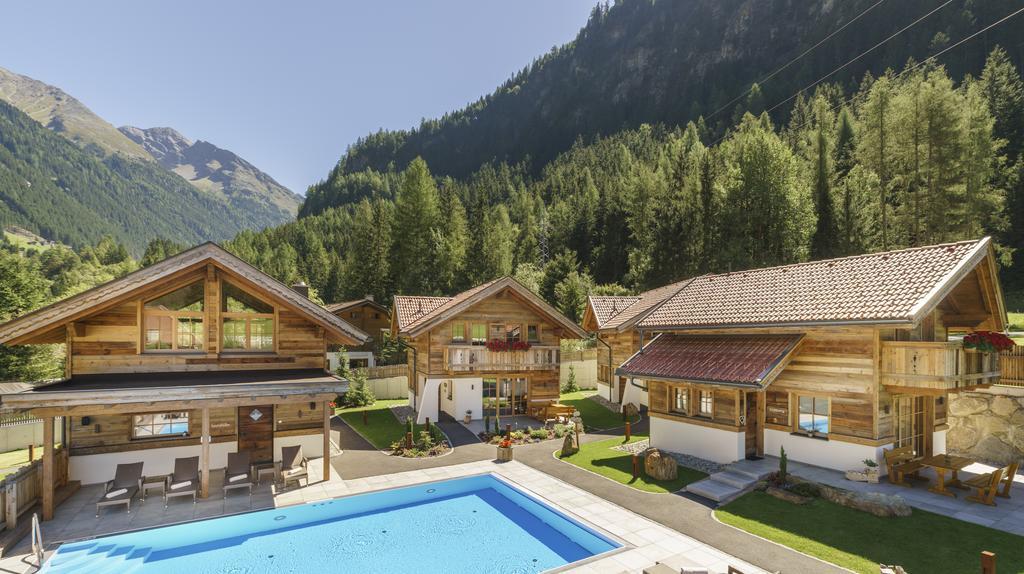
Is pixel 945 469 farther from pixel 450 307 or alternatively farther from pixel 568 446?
pixel 450 307

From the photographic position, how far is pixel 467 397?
2500cm

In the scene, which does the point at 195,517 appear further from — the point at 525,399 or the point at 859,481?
the point at 859,481

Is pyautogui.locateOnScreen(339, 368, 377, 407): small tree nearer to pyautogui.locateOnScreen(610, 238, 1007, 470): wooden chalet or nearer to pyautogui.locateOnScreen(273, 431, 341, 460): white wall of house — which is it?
pyautogui.locateOnScreen(273, 431, 341, 460): white wall of house

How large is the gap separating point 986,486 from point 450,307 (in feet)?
64.6

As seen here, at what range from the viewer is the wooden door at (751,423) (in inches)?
660

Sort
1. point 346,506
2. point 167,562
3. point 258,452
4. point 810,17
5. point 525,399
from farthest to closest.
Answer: point 810,17, point 525,399, point 258,452, point 346,506, point 167,562

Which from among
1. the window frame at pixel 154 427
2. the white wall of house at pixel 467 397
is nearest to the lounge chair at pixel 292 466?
the window frame at pixel 154 427

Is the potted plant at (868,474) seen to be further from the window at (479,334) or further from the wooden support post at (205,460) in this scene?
the wooden support post at (205,460)

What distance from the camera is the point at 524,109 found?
167 metres

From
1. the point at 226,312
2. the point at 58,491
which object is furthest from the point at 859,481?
the point at 58,491

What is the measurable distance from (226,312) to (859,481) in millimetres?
20515

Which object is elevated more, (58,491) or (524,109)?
(524,109)

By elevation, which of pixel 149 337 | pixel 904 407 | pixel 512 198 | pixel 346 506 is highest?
pixel 512 198

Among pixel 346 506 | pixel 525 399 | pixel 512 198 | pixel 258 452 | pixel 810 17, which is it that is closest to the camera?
pixel 346 506
